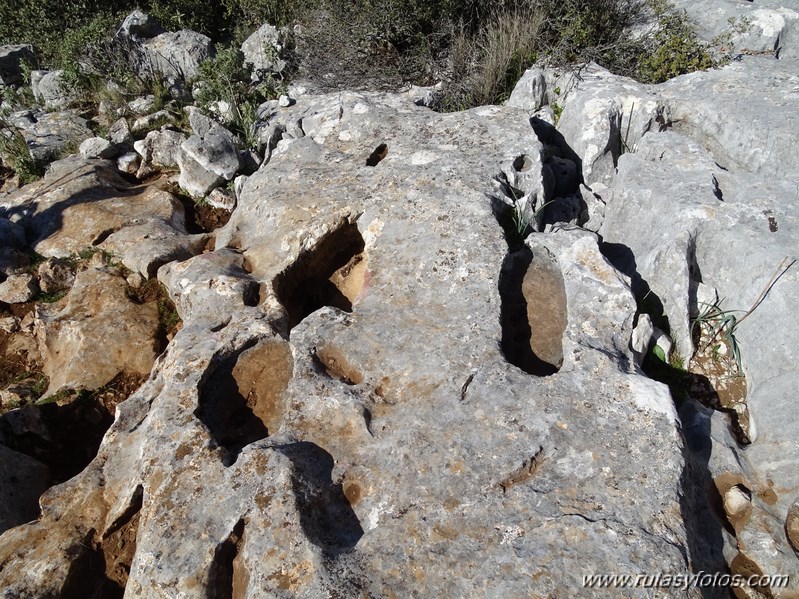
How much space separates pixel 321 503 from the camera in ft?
11.0

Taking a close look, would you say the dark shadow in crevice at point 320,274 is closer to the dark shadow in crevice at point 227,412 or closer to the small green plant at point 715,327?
the dark shadow in crevice at point 227,412

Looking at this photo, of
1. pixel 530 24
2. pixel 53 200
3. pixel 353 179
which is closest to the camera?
pixel 353 179

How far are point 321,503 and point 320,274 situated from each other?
2.51 m

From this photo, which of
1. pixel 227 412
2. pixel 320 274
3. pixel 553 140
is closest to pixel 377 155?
pixel 320 274

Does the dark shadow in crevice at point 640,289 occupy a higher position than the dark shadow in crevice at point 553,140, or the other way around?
the dark shadow in crevice at point 553,140

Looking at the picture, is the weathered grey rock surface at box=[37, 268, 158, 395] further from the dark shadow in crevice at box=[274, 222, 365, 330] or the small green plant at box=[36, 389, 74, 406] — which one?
the dark shadow in crevice at box=[274, 222, 365, 330]

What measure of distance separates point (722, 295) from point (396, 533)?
374 centimetres

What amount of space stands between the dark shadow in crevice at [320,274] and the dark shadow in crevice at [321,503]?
5.54 ft

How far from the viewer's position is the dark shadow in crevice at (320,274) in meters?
5.12

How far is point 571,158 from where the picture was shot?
675 cm

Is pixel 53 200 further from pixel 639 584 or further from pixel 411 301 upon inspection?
pixel 639 584

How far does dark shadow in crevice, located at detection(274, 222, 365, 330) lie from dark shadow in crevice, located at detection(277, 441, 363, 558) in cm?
169

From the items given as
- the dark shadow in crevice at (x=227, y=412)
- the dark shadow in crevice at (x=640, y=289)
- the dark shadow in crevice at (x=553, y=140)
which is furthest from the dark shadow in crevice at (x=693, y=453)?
the dark shadow in crevice at (x=227, y=412)

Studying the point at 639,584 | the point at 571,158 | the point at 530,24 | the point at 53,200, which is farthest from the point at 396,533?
the point at 530,24
